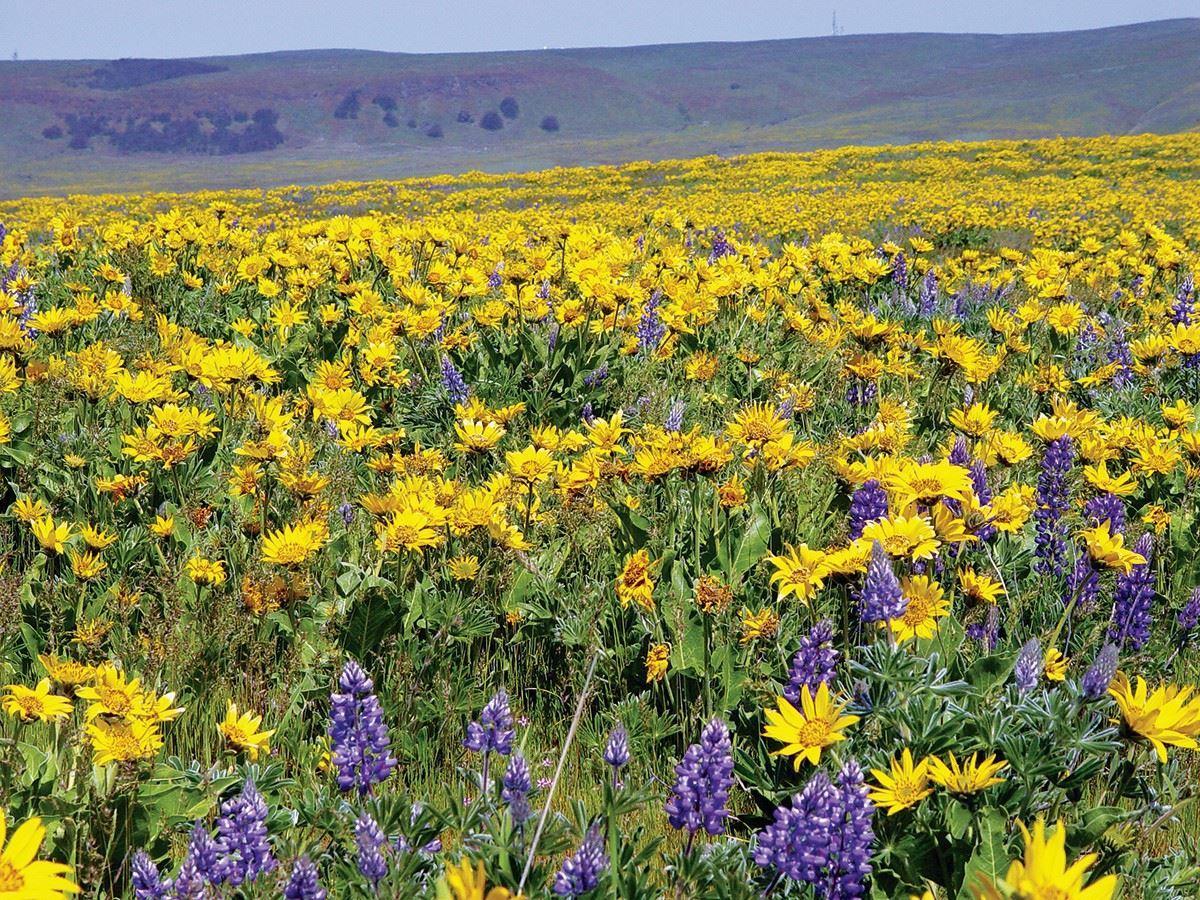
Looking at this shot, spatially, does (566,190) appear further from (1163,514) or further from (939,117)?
(939,117)

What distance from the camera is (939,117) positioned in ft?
322

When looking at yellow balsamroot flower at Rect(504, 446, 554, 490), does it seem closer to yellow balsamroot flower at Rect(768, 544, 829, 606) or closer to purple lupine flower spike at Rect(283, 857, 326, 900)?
yellow balsamroot flower at Rect(768, 544, 829, 606)

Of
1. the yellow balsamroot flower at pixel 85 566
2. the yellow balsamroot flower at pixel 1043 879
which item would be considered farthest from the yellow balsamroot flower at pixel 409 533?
the yellow balsamroot flower at pixel 1043 879

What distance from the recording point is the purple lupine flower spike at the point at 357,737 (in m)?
1.67

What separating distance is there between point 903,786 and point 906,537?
571mm

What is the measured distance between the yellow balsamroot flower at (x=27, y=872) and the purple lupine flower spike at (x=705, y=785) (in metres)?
0.81

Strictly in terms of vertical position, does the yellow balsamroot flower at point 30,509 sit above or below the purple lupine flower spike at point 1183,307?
below

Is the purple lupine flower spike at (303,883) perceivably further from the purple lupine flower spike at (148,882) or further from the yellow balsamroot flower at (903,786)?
the yellow balsamroot flower at (903,786)

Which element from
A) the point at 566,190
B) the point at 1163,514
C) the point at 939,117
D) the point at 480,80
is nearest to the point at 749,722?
the point at 1163,514

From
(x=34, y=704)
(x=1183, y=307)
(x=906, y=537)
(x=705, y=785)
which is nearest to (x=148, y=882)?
(x=34, y=704)

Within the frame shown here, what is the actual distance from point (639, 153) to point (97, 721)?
92.7 metres

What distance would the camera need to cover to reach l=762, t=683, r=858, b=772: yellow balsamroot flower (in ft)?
5.14

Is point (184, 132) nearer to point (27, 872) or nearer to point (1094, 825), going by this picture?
point (27, 872)

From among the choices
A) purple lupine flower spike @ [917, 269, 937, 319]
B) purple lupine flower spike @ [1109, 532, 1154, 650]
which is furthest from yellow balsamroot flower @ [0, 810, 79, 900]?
purple lupine flower spike @ [917, 269, 937, 319]
